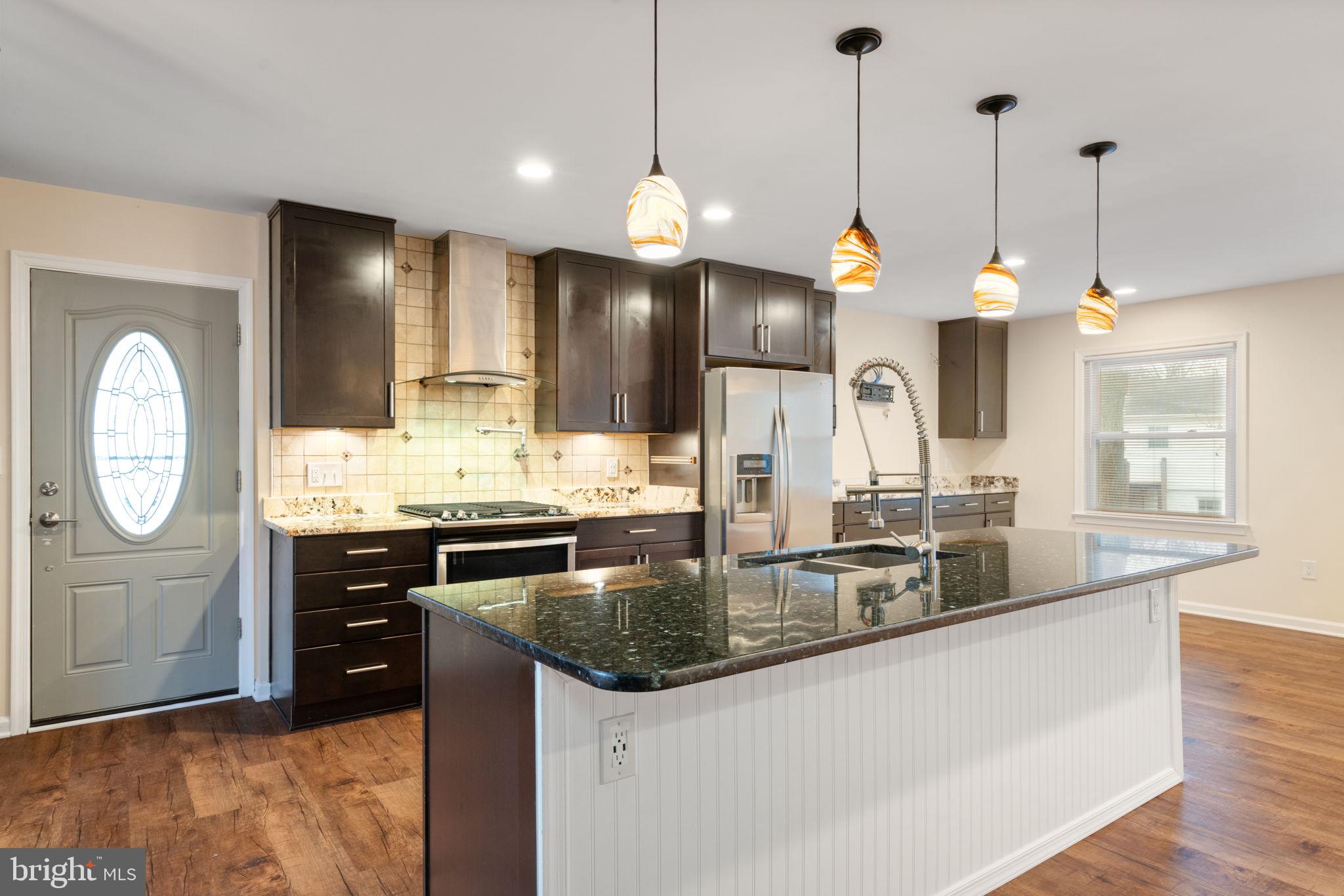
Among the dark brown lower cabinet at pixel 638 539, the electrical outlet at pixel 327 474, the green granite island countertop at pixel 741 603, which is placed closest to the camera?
the green granite island countertop at pixel 741 603

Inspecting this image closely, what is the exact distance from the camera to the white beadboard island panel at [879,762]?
57.6 inches

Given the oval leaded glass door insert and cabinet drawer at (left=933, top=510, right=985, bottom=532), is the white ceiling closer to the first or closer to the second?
the oval leaded glass door insert

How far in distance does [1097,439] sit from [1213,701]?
3035 mm

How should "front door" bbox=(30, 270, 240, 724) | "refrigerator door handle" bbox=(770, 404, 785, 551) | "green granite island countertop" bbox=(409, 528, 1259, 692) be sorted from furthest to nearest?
"refrigerator door handle" bbox=(770, 404, 785, 551) < "front door" bbox=(30, 270, 240, 724) < "green granite island countertop" bbox=(409, 528, 1259, 692)

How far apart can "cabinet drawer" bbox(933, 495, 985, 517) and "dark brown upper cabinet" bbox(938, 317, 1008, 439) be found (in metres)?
0.59

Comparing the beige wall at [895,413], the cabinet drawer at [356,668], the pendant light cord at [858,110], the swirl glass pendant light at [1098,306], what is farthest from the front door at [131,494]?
the beige wall at [895,413]

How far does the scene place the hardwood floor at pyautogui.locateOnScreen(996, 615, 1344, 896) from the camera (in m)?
2.21

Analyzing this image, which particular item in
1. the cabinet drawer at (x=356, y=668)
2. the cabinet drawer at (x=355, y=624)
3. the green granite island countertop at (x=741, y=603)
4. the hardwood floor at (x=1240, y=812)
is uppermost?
the green granite island countertop at (x=741, y=603)

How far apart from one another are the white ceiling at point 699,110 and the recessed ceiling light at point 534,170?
0.06m

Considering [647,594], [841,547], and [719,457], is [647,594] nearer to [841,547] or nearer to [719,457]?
[841,547]

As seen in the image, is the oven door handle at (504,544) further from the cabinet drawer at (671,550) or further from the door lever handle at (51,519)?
the door lever handle at (51,519)

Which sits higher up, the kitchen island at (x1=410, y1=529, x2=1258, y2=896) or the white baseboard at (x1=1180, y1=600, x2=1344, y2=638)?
the kitchen island at (x1=410, y1=529, x2=1258, y2=896)

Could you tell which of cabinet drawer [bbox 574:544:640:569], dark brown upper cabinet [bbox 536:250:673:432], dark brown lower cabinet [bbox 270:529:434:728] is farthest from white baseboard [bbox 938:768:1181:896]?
dark brown upper cabinet [bbox 536:250:673:432]

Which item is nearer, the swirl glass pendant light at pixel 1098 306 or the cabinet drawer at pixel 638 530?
the swirl glass pendant light at pixel 1098 306
